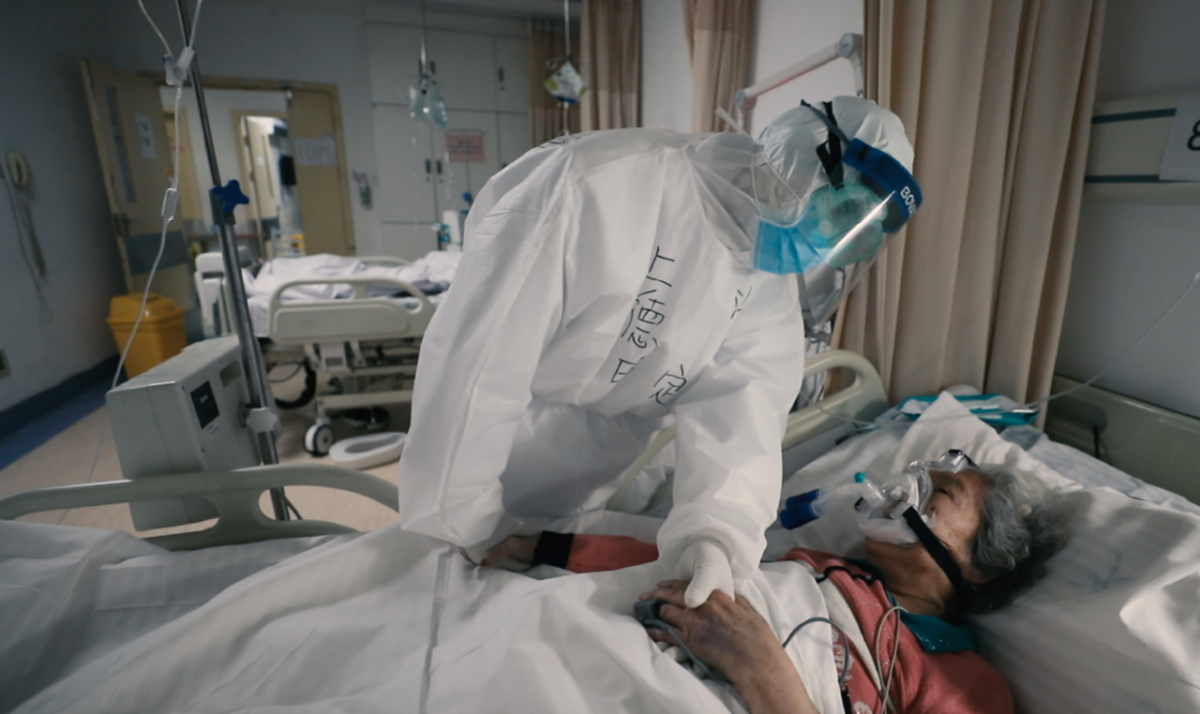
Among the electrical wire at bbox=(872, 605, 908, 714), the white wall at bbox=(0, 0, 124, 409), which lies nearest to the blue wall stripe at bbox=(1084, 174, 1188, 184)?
the electrical wire at bbox=(872, 605, 908, 714)

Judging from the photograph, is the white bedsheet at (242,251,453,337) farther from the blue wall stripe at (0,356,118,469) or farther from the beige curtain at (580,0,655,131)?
the beige curtain at (580,0,655,131)

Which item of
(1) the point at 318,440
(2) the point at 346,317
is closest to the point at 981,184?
(2) the point at 346,317

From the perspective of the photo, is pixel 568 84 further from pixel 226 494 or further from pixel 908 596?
pixel 908 596

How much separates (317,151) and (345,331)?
345cm

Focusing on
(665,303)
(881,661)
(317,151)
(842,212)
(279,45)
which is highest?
(279,45)

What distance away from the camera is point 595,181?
0.92m

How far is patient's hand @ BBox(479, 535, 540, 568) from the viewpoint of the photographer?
1133mm

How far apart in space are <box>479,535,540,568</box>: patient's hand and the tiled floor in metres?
1.39

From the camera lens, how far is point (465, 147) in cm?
539

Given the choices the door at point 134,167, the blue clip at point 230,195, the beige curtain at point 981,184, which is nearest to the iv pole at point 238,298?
the blue clip at point 230,195

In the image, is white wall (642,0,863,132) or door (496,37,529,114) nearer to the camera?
white wall (642,0,863,132)

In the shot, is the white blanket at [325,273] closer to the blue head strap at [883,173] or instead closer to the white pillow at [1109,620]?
the blue head strap at [883,173]

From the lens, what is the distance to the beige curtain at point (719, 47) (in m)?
2.57

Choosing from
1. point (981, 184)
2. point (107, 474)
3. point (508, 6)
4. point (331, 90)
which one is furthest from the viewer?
point (331, 90)
